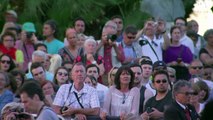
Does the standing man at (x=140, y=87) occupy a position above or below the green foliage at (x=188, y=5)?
below

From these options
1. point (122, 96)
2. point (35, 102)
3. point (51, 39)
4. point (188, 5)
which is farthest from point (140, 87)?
point (188, 5)

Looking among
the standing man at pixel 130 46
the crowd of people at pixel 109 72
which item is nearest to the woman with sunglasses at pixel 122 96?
the crowd of people at pixel 109 72

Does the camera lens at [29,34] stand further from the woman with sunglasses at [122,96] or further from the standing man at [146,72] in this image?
the woman with sunglasses at [122,96]

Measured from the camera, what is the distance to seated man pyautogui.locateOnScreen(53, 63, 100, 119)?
1502cm

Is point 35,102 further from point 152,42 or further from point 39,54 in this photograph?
point 152,42

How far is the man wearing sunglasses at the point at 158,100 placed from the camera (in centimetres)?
1451

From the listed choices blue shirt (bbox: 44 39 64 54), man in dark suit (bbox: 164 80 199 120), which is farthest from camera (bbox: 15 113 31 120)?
blue shirt (bbox: 44 39 64 54)

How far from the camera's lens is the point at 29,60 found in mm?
18594

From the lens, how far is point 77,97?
1508 cm

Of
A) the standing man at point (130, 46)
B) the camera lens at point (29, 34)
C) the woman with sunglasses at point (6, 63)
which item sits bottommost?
the woman with sunglasses at point (6, 63)

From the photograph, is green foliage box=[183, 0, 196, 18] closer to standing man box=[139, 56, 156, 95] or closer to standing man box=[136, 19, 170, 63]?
standing man box=[136, 19, 170, 63]

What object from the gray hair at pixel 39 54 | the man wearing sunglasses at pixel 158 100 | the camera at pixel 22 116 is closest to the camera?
the camera at pixel 22 116

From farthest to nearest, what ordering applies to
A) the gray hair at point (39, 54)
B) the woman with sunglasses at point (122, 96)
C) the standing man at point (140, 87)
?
the gray hair at point (39, 54) → the standing man at point (140, 87) → the woman with sunglasses at point (122, 96)

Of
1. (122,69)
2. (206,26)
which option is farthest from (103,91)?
(206,26)
